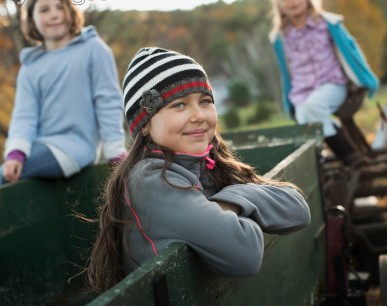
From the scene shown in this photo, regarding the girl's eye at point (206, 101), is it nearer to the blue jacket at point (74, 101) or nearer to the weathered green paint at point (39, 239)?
the weathered green paint at point (39, 239)

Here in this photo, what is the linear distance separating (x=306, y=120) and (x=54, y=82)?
2422mm

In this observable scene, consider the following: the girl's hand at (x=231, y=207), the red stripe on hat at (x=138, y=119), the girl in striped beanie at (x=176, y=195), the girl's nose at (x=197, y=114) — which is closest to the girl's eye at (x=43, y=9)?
the girl in striped beanie at (x=176, y=195)

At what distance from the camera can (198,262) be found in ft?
6.62

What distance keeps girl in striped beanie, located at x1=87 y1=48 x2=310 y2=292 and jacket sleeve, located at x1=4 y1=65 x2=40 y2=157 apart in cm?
189

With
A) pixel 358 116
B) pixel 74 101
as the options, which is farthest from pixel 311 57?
pixel 358 116

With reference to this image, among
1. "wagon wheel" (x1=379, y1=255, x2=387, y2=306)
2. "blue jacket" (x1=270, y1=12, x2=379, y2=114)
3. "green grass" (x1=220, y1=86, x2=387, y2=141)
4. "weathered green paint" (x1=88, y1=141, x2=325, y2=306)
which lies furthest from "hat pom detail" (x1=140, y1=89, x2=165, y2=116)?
"green grass" (x1=220, y1=86, x2=387, y2=141)

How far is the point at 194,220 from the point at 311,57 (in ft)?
13.6

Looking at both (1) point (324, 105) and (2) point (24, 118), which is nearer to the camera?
(2) point (24, 118)

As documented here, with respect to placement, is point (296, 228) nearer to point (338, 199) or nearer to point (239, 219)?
point (239, 219)

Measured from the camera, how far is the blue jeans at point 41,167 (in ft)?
13.1

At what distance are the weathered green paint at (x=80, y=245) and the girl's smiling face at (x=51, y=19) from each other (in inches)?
34.8

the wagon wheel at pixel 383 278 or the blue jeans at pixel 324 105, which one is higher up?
the wagon wheel at pixel 383 278

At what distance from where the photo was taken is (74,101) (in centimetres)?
421

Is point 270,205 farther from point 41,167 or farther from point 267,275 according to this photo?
point 41,167
